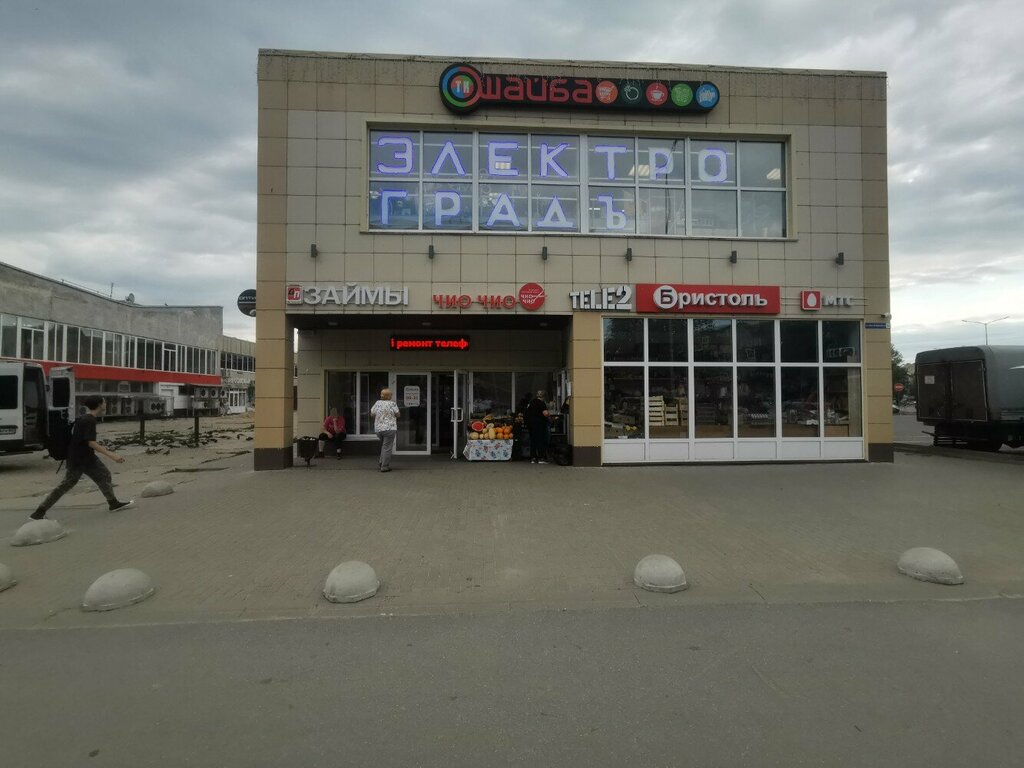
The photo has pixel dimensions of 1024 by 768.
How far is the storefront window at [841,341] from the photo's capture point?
561 inches

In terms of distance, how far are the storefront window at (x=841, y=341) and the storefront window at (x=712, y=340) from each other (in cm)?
225

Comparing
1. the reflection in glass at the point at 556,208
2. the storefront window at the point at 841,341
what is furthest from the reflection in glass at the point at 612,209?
the storefront window at the point at 841,341

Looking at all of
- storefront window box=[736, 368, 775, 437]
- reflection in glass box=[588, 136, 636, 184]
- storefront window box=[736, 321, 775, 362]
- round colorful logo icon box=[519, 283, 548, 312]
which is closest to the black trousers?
round colorful logo icon box=[519, 283, 548, 312]

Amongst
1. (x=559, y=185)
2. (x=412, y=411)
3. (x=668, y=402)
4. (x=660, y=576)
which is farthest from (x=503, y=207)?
(x=660, y=576)

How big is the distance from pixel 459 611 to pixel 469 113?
449 inches

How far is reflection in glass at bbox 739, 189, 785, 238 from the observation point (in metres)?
14.3

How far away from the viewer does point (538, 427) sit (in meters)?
14.5

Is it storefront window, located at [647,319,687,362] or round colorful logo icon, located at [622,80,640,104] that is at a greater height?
round colorful logo icon, located at [622,80,640,104]

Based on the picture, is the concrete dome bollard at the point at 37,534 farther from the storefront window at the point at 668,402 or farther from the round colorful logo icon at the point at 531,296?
the storefront window at the point at 668,402

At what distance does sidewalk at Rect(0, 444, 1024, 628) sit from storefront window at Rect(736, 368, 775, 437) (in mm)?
2029

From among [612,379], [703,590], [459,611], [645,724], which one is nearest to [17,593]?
[459,611]

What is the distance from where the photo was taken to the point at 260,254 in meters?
13.3

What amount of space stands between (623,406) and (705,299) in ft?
9.57

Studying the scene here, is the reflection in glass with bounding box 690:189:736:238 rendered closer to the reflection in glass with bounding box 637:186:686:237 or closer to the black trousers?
the reflection in glass with bounding box 637:186:686:237
